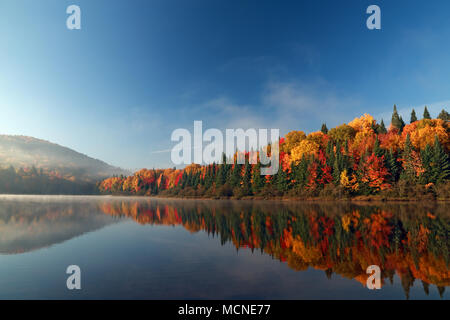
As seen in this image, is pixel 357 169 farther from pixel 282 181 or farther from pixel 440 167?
pixel 282 181

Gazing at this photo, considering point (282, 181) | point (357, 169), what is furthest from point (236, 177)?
point (357, 169)

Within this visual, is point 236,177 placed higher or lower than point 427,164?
lower

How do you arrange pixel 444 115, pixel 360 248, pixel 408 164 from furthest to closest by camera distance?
pixel 444 115
pixel 408 164
pixel 360 248

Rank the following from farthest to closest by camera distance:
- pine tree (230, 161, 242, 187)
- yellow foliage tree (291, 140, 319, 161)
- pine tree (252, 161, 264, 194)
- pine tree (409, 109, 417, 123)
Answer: pine tree (409, 109, 417, 123) → pine tree (230, 161, 242, 187) → yellow foliage tree (291, 140, 319, 161) → pine tree (252, 161, 264, 194)

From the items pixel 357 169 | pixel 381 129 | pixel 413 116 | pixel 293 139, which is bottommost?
pixel 357 169

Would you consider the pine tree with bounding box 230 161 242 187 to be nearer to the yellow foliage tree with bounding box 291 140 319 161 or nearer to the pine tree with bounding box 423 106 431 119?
the yellow foliage tree with bounding box 291 140 319 161

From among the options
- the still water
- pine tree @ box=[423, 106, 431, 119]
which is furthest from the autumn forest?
the still water

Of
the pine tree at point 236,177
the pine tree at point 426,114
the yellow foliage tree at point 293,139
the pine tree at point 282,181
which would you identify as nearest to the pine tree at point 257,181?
the pine tree at point 282,181

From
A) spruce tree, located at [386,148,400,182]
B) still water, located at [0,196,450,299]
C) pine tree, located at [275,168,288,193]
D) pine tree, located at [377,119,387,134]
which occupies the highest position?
pine tree, located at [377,119,387,134]

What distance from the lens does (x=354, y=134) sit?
89.8 meters
